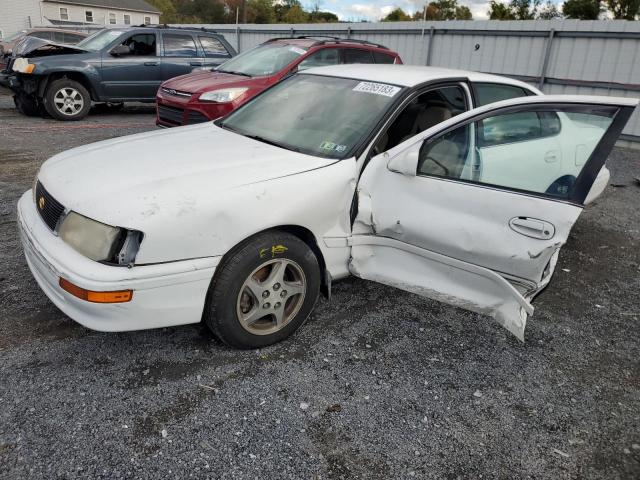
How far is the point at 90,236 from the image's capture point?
7.66 feet

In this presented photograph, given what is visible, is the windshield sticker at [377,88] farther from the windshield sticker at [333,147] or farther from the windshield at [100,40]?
the windshield at [100,40]

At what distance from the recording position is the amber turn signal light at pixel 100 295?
2.25 meters

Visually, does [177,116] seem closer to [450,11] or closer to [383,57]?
[383,57]

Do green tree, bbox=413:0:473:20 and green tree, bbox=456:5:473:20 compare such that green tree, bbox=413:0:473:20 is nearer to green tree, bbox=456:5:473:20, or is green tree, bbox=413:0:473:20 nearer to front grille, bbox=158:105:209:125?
green tree, bbox=456:5:473:20

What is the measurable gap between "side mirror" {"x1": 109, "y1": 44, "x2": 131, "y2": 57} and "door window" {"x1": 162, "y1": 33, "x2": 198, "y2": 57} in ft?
2.54

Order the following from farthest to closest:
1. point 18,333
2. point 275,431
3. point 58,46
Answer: point 58,46 < point 18,333 < point 275,431

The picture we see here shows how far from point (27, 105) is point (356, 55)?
6742mm

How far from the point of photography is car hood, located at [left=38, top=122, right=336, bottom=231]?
2.37 m

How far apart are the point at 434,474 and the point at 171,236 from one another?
63.0 inches

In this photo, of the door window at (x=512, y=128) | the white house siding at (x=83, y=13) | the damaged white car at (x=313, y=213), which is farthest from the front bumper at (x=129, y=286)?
the white house siding at (x=83, y=13)

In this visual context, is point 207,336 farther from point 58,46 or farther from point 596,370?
point 58,46

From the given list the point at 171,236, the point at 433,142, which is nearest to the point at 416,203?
the point at 433,142

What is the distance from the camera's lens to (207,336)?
2.97m

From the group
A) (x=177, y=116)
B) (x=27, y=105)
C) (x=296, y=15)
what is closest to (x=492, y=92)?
(x=177, y=116)
